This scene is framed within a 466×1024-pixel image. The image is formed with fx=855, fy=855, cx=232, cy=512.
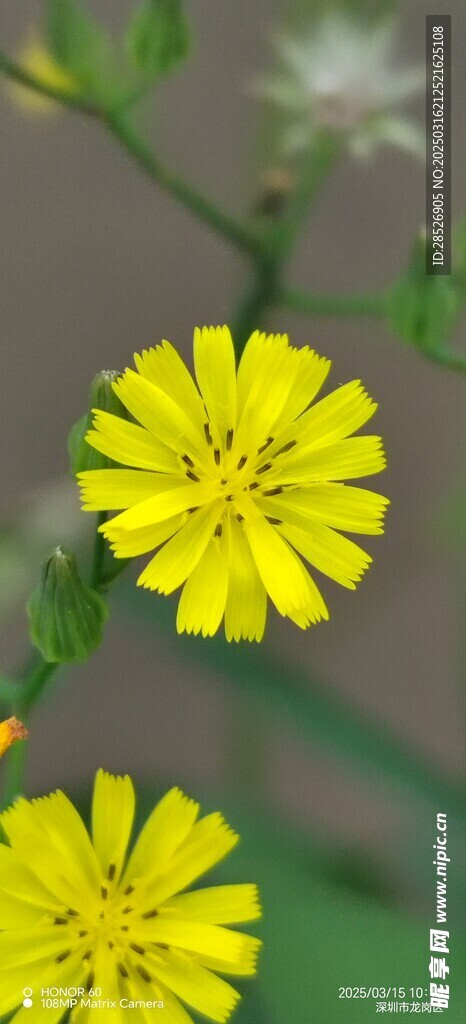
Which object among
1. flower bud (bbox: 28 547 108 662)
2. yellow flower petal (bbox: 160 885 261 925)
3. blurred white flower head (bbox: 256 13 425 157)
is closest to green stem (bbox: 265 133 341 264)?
blurred white flower head (bbox: 256 13 425 157)

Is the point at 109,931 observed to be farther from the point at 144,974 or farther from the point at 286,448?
the point at 286,448

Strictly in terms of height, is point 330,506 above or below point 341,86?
below

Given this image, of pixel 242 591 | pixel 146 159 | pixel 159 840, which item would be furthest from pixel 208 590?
pixel 146 159

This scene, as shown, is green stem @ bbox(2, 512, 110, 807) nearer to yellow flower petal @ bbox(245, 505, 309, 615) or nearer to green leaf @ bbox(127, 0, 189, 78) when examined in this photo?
yellow flower petal @ bbox(245, 505, 309, 615)

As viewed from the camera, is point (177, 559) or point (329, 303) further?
point (329, 303)

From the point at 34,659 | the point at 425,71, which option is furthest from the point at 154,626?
the point at 425,71

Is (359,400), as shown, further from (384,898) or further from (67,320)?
(384,898)

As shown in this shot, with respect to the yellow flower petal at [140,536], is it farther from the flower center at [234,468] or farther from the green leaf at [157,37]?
the green leaf at [157,37]

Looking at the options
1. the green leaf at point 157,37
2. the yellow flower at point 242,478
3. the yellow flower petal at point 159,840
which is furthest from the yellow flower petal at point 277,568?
the green leaf at point 157,37
